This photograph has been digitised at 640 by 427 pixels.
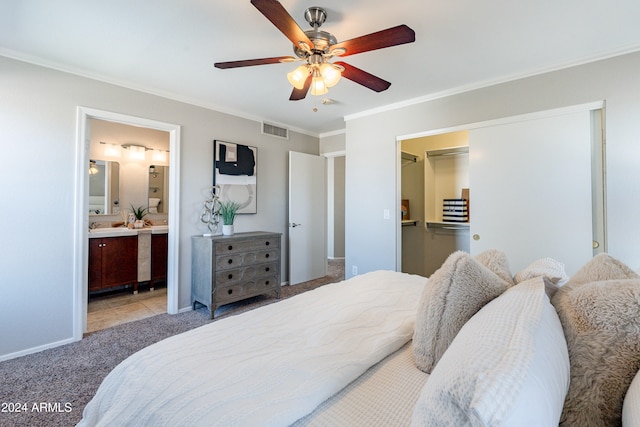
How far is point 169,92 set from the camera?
3098 millimetres

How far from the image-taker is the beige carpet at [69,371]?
1.69 m

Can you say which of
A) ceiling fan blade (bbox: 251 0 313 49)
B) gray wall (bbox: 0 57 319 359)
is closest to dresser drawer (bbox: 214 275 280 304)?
gray wall (bbox: 0 57 319 359)

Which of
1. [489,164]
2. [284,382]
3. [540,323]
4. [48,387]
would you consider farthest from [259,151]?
[540,323]

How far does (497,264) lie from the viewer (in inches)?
49.0

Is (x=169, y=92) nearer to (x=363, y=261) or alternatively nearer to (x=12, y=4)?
(x=12, y=4)

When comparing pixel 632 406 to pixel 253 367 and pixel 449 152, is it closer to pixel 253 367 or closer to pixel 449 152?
pixel 253 367

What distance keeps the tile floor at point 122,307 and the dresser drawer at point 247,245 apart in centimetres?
106

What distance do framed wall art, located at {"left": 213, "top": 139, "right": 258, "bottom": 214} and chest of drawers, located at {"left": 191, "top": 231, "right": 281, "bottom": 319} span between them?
63cm

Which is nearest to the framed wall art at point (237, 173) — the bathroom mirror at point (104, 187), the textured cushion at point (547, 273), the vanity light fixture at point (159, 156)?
the vanity light fixture at point (159, 156)

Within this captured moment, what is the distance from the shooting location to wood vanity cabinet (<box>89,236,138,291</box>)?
3570 millimetres

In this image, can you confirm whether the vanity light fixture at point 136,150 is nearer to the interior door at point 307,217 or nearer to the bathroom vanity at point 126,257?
the bathroom vanity at point 126,257

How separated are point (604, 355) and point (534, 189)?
2.35 m

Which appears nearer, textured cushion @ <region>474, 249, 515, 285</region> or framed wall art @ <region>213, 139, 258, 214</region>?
textured cushion @ <region>474, 249, 515, 285</region>

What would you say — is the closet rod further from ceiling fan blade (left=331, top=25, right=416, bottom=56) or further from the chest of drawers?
ceiling fan blade (left=331, top=25, right=416, bottom=56)
